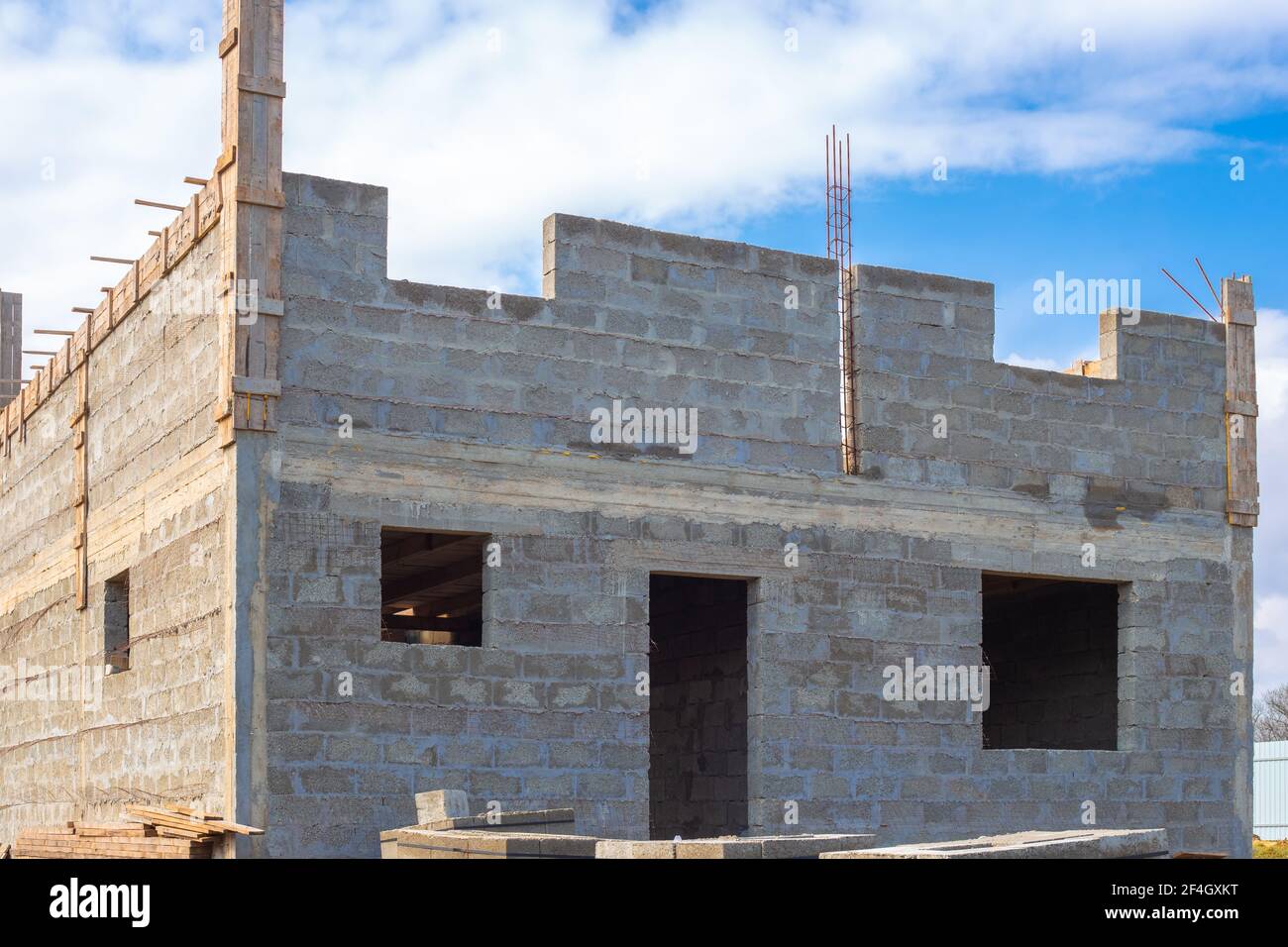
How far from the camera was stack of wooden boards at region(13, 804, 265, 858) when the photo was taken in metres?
13.7

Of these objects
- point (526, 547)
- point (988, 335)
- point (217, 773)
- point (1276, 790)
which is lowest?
point (1276, 790)

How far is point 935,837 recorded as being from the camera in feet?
53.7

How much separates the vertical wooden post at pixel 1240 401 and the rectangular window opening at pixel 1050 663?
5.51ft

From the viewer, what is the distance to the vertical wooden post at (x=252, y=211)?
1416 cm

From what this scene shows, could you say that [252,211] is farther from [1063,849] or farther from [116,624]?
[1063,849]

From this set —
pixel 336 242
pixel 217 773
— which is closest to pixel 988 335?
pixel 336 242

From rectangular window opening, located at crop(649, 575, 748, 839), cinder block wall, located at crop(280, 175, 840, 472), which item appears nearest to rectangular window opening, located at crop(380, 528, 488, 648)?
cinder block wall, located at crop(280, 175, 840, 472)

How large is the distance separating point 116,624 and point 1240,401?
480 inches

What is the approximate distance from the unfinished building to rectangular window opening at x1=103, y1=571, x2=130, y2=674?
49mm

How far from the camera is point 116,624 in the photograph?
1792 cm

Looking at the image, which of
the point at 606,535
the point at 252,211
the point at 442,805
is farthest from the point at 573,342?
the point at 442,805

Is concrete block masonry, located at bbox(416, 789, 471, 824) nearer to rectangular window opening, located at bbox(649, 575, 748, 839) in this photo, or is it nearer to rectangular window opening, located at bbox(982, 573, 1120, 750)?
rectangular window opening, located at bbox(649, 575, 748, 839)
